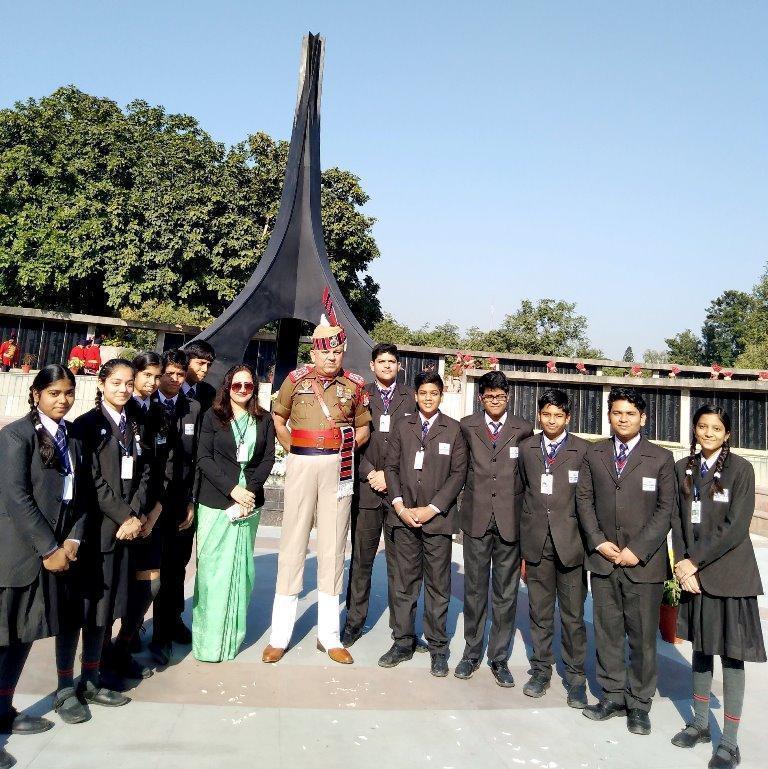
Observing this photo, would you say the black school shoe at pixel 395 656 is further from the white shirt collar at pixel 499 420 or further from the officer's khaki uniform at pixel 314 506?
the white shirt collar at pixel 499 420

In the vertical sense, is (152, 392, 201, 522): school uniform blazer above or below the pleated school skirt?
above

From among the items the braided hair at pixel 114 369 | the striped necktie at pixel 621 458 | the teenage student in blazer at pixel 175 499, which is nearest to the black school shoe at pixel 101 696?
the teenage student in blazer at pixel 175 499

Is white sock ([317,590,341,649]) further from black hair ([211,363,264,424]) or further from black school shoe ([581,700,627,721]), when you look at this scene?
black school shoe ([581,700,627,721])

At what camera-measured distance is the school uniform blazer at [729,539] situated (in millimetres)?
2609

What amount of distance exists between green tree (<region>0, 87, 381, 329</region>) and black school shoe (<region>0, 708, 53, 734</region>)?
1530 centimetres

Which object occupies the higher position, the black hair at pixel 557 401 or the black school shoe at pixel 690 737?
the black hair at pixel 557 401

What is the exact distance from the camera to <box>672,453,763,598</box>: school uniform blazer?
2.61m

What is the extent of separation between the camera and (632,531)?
9.45 ft

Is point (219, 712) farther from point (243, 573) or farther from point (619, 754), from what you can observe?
point (619, 754)

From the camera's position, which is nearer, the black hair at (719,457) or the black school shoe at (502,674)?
the black hair at (719,457)

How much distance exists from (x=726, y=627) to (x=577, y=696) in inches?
31.3

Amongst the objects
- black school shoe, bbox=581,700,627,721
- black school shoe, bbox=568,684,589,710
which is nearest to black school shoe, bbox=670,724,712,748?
black school shoe, bbox=581,700,627,721

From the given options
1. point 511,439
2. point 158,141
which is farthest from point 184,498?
point 158,141

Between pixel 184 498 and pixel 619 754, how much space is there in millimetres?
2436
